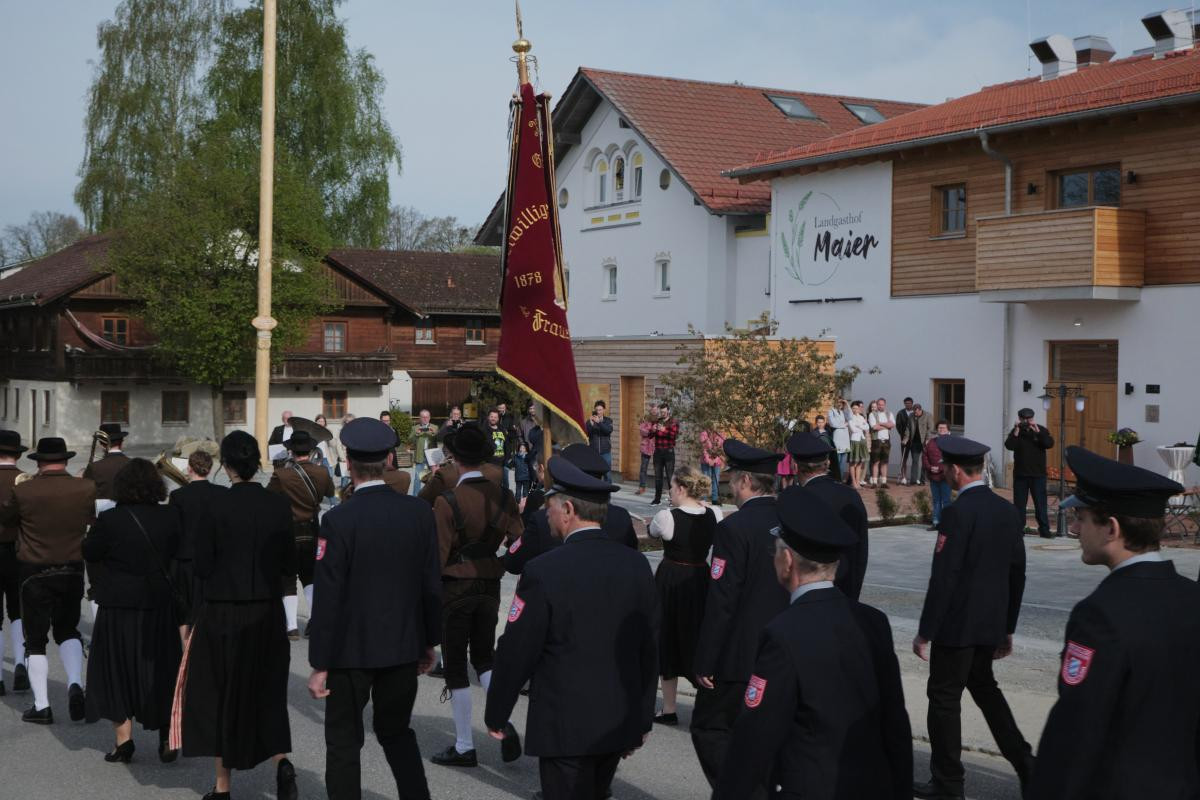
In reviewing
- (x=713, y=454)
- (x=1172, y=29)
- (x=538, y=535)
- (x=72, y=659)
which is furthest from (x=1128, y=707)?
(x=1172, y=29)

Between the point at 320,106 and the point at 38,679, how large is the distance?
130 ft

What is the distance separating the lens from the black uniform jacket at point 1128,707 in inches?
147

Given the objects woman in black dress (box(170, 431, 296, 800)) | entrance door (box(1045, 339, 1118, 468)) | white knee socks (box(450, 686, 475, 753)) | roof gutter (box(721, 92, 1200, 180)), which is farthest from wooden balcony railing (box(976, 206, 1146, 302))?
woman in black dress (box(170, 431, 296, 800))

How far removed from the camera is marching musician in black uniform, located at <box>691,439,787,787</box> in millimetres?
6531

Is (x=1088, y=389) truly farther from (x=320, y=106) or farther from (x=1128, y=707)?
(x=320, y=106)

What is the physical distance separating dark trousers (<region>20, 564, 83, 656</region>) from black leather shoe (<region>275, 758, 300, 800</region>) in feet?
8.78

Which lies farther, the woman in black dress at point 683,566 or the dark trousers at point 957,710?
the woman in black dress at point 683,566

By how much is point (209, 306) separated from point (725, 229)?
649 inches

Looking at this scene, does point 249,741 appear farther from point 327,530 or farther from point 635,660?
point 635,660

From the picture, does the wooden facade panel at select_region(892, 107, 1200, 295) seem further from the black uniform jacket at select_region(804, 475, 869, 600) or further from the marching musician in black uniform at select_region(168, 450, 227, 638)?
the marching musician in black uniform at select_region(168, 450, 227, 638)

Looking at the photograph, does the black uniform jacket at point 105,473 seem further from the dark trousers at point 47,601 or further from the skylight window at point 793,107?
the skylight window at point 793,107

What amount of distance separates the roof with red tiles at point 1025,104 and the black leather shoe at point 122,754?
788 inches

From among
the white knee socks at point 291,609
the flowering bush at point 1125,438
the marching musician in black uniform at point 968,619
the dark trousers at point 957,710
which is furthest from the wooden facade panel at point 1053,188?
the dark trousers at point 957,710

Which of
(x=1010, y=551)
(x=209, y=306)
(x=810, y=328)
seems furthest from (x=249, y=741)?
(x=209, y=306)
